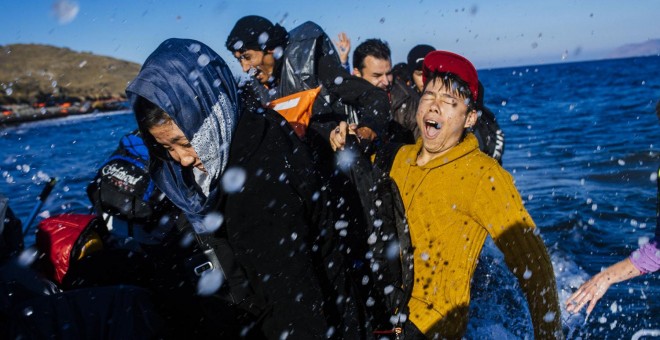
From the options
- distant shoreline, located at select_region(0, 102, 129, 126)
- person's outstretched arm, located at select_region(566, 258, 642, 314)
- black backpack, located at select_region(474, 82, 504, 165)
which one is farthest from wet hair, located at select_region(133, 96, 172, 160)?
distant shoreline, located at select_region(0, 102, 129, 126)

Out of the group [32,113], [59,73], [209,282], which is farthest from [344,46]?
[59,73]

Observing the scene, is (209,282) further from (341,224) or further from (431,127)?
(431,127)

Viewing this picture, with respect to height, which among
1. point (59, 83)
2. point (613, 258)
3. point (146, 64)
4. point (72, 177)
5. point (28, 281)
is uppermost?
point (146, 64)

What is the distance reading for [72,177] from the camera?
1190 cm

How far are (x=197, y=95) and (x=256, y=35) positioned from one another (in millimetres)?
2374

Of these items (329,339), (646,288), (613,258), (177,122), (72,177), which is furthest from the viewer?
(72,177)

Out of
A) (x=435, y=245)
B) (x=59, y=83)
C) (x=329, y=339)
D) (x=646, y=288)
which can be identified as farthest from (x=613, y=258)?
(x=59, y=83)

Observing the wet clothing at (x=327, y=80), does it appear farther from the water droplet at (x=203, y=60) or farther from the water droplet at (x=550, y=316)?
the water droplet at (x=203, y=60)

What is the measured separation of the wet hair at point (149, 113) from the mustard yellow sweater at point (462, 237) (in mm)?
1338

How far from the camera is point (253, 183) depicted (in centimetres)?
158

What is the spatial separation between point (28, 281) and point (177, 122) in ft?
4.23

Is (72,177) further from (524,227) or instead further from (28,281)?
(524,227)

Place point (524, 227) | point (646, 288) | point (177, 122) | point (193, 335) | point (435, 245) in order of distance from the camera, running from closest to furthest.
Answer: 1. point (177, 122)
2. point (193, 335)
3. point (524, 227)
4. point (435, 245)
5. point (646, 288)

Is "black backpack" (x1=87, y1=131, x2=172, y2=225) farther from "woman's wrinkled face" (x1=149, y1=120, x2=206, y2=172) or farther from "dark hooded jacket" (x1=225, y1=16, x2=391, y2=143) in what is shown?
"woman's wrinkled face" (x1=149, y1=120, x2=206, y2=172)
